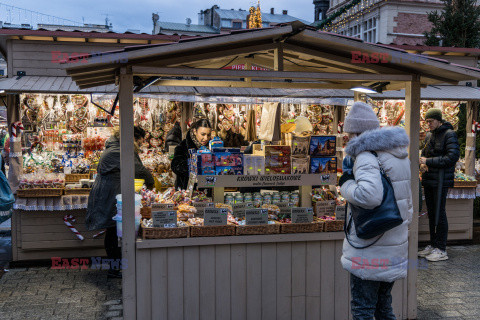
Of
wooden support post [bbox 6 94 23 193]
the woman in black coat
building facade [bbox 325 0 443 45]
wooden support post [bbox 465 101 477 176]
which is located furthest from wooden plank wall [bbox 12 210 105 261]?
building facade [bbox 325 0 443 45]

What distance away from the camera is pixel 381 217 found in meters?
3.23

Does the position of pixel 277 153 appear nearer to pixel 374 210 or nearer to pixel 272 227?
pixel 272 227

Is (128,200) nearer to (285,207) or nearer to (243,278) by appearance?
(243,278)

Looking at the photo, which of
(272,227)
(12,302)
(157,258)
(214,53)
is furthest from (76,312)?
(214,53)

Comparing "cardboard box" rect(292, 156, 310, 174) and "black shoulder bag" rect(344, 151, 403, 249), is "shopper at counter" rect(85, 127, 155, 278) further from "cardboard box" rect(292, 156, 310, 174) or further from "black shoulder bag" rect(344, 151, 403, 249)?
"black shoulder bag" rect(344, 151, 403, 249)

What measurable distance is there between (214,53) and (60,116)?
4.32 m

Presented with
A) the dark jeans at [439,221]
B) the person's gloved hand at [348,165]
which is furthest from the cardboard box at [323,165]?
the dark jeans at [439,221]

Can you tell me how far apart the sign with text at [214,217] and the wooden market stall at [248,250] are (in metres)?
0.15

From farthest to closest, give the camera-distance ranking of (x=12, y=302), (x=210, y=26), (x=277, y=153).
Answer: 1. (x=210, y=26)
2. (x=12, y=302)
3. (x=277, y=153)

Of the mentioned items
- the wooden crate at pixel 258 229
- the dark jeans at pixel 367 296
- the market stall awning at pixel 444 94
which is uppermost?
the market stall awning at pixel 444 94

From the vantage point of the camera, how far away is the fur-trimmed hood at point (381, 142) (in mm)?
3340

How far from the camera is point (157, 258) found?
14.3 feet

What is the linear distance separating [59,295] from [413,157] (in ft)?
14.0

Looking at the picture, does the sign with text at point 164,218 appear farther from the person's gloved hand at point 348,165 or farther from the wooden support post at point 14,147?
the wooden support post at point 14,147
